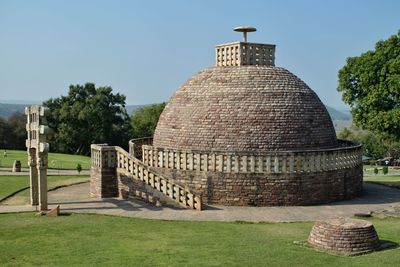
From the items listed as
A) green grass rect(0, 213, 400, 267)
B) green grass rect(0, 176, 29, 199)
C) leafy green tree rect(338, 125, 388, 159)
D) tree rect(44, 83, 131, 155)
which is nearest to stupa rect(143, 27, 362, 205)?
green grass rect(0, 213, 400, 267)

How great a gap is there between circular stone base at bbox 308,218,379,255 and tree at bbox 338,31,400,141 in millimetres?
15731

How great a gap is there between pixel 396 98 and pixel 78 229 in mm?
19419

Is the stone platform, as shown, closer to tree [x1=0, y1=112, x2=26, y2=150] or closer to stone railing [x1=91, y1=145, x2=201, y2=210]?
stone railing [x1=91, y1=145, x2=201, y2=210]

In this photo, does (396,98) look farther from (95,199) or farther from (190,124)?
(95,199)

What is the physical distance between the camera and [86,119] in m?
52.2

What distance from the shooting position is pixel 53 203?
1866cm

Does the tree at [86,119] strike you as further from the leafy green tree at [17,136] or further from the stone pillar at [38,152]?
the stone pillar at [38,152]

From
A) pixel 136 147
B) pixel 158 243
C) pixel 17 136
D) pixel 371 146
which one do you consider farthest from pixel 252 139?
pixel 371 146

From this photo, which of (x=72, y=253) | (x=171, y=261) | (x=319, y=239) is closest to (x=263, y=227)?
(x=319, y=239)

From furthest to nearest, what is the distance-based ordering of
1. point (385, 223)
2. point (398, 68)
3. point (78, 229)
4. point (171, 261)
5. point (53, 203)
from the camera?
point (398, 68), point (53, 203), point (385, 223), point (78, 229), point (171, 261)

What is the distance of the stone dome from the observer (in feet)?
63.1

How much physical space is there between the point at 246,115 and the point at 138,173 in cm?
466

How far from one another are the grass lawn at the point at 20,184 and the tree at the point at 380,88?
1563 cm

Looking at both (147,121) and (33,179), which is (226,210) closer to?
(33,179)
